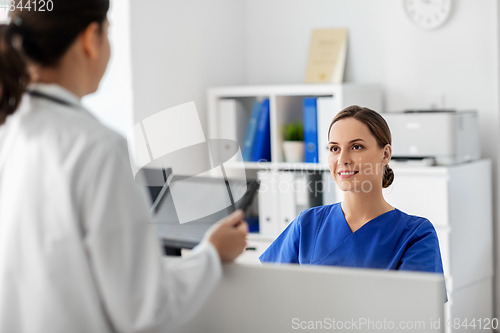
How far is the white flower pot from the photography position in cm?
322

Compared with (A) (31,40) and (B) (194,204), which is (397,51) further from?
(A) (31,40)

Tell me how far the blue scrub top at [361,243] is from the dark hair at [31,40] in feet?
3.15

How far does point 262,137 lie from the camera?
3322mm

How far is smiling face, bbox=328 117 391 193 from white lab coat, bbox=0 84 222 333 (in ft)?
2.78

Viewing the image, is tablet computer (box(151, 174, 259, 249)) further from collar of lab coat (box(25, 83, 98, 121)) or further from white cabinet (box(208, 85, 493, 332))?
white cabinet (box(208, 85, 493, 332))

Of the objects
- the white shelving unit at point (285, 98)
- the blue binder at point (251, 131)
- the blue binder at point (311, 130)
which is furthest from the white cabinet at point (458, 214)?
the blue binder at point (251, 131)

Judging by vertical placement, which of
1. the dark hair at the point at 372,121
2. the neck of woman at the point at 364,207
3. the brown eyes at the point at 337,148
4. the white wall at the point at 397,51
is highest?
the white wall at the point at 397,51

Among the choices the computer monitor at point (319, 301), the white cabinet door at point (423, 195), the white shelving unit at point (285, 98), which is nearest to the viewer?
the computer monitor at point (319, 301)

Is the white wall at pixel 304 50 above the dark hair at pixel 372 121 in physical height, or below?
above

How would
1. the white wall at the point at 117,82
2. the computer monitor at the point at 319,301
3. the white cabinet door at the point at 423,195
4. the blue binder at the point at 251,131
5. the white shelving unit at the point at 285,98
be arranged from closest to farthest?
the computer monitor at the point at 319,301
the white cabinet door at the point at 423,195
the white wall at the point at 117,82
the white shelving unit at the point at 285,98
the blue binder at the point at 251,131

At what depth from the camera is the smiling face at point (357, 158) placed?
62.4 inches

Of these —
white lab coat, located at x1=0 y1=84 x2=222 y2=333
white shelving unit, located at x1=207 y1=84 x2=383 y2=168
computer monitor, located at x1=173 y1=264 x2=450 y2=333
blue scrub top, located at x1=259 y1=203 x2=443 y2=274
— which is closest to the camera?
white lab coat, located at x1=0 y1=84 x2=222 y2=333

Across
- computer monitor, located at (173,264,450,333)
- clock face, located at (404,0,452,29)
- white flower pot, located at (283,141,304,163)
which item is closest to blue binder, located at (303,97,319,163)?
white flower pot, located at (283,141,304,163)

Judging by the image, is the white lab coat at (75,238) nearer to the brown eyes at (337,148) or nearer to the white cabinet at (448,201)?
the brown eyes at (337,148)
